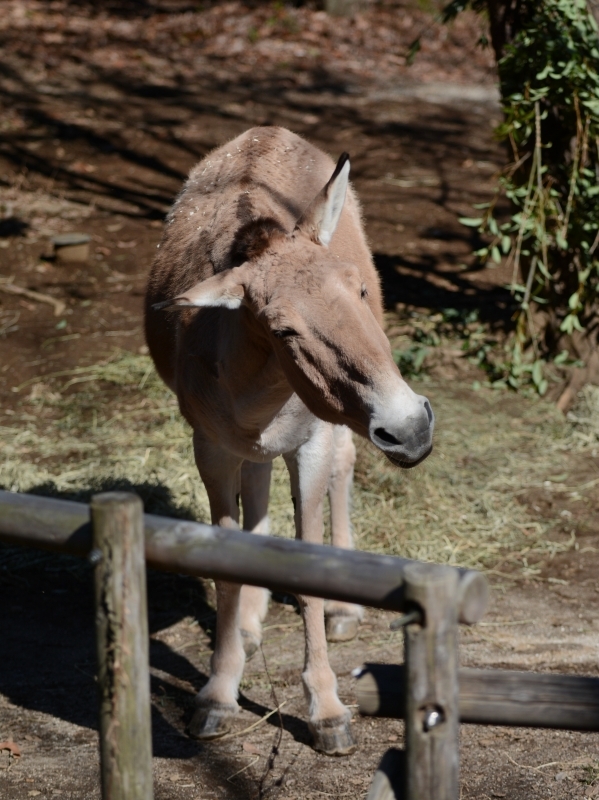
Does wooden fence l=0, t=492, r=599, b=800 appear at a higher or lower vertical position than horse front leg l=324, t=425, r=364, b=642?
lower

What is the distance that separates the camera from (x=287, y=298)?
3.31m

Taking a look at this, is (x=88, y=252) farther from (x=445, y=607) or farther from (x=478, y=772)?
(x=445, y=607)

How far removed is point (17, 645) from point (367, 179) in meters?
7.69

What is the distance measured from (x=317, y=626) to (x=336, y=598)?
2.14 metres

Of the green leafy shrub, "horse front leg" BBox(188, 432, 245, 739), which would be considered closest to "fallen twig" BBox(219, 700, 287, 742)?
"horse front leg" BBox(188, 432, 245, 739)

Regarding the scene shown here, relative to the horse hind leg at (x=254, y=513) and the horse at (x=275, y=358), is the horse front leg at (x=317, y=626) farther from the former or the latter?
the horse hind leg at (x=254, y=513)

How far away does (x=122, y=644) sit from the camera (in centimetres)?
231

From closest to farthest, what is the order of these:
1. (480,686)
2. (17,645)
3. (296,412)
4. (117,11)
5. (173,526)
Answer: (480,686)
(173,526)
(296,412)
(17,645)
(117,11)

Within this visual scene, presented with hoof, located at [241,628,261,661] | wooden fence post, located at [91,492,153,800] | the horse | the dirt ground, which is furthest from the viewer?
hoof, located at [241,628,261,661]

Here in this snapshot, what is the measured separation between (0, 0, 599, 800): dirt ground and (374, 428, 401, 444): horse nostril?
1416 millimetres

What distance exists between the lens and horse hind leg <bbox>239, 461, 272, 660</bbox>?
16.3 feet

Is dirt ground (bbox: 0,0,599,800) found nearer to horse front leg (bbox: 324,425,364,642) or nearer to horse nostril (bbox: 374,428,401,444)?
horse front leg (bbox: 324,425,364,642)

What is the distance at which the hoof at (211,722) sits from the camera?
4.13 metres

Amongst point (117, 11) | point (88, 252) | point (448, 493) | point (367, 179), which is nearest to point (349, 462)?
point (448, 493)
